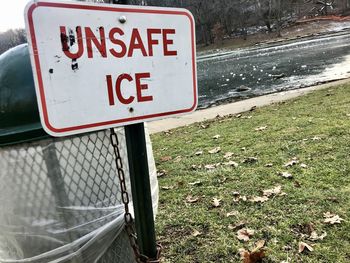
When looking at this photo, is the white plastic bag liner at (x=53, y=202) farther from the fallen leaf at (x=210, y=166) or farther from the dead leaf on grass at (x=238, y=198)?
the fallen leaf at (x=210, y=166)

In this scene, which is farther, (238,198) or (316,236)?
(238,198)

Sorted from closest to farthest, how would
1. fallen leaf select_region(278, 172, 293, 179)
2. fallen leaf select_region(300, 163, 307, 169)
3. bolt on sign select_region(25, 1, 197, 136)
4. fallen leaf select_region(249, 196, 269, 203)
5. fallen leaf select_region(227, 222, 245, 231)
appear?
bolt on sign select_region(25, 1, 197, 136)
fallen leaf select_region(227, 222, 245, 231)
fallen leaf select_region(249, 196, 269, 203)
fallen leaf select_region(278, 172, 293, 179)
fallen leaf select_region(300, 163, 307, 169)

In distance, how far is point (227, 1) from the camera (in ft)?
302

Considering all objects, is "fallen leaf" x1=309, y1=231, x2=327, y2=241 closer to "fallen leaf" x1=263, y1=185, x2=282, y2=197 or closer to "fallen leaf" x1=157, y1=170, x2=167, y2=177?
"fallen leaf" x1=263, y1=185, x2=282, y2=197

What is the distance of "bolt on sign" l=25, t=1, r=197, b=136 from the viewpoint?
132cm

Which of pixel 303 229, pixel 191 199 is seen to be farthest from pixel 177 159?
pixel 303 229

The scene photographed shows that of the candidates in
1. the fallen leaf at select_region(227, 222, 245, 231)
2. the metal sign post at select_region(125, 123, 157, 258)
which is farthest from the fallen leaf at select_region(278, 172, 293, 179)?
the metal sign post at select_region(125, 123, 157, 258)

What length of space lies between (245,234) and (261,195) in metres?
0.75

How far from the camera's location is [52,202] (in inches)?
75.1

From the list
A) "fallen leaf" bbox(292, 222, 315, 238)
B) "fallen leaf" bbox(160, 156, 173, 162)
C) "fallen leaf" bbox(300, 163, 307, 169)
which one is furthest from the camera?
"fallen leaf" bbox(160, 156, 173, 162)

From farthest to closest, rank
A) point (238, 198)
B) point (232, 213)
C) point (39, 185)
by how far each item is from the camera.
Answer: point (238, 198), point (232, 213), point (39, 185)

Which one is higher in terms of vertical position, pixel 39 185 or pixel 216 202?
pixel 39 185

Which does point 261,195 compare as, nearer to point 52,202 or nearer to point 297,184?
point 297,184

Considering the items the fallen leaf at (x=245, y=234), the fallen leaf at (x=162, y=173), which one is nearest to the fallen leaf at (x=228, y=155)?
the fallen leaf at (x=162, y=173)
